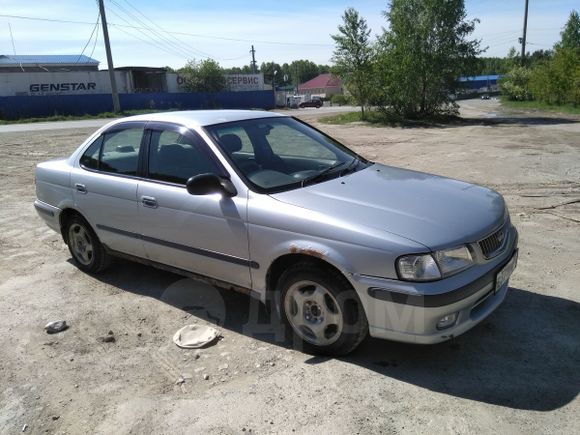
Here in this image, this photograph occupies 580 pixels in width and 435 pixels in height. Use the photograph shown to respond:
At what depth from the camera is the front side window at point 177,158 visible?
13.0 feet

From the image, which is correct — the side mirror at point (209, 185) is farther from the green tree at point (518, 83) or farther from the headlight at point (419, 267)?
the green tree at point (518, 83)

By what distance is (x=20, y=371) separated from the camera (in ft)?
11.6

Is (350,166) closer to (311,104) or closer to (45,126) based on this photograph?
(45,126)

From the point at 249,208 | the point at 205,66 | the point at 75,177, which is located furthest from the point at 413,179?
the point at 205,66

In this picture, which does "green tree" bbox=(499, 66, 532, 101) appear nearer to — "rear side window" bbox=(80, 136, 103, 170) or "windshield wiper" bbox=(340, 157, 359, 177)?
"windshield wiper" bbox=(340, 157, 359, 177)

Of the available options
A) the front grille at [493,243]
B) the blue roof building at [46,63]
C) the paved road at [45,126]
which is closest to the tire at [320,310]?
the front grille at [493,243]

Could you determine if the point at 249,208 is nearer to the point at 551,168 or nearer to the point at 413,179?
the point at 413,179

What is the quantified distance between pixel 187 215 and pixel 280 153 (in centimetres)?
99

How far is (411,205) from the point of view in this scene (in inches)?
134

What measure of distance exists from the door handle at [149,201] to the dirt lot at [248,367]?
0.92 meters

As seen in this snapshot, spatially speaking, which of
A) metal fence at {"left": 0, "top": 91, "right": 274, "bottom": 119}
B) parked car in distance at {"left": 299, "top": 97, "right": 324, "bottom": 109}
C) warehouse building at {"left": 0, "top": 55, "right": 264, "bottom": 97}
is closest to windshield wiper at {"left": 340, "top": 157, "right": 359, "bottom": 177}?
metal fence at {"left": 0, "top": 91, "right": 274, "bottom": 119}

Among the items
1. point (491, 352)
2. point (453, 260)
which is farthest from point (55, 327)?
point (491, 352)

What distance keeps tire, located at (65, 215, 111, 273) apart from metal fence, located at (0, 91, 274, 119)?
43.1m

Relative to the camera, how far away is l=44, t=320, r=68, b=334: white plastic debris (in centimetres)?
409
